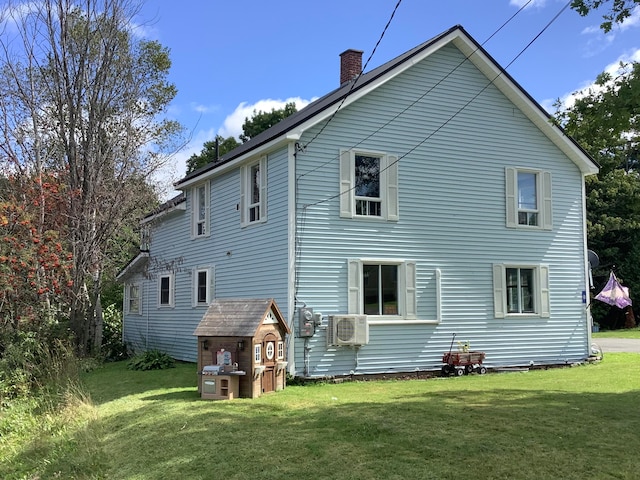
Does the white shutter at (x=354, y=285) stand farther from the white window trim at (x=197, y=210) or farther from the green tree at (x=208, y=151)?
the green tree at (x=208, y=151)

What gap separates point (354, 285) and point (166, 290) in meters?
8.66

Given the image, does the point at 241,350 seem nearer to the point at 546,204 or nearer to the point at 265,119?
the point at 546,204

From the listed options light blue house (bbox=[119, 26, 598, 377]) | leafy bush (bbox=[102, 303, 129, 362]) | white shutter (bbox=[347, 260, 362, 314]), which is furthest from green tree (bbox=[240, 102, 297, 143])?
white shutter (bbox=[347, 260, 362, 314])

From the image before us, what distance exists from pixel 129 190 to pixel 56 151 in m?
2.26

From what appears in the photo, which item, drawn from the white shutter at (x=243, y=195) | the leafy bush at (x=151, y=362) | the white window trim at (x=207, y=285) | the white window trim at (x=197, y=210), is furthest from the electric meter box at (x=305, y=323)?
the white window trim at (x=197, y=210)

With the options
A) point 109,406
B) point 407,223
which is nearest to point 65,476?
point 109,406

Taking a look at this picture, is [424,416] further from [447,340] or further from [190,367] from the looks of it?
[190,367]

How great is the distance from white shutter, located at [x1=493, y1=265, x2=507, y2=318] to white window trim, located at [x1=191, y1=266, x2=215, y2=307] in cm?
738

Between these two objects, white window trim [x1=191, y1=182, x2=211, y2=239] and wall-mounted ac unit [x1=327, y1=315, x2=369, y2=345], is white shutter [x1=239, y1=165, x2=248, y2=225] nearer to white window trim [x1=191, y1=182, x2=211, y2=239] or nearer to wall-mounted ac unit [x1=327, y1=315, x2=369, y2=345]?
white window trim [x1=191, y1=182, x2=211, y2=239]

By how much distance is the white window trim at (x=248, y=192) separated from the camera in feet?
45.6

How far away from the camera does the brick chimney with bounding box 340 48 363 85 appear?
1831 cm

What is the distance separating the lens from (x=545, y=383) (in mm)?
12070

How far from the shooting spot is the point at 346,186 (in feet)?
43.8

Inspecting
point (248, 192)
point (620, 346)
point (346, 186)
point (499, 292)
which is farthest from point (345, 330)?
point (620, 346)
